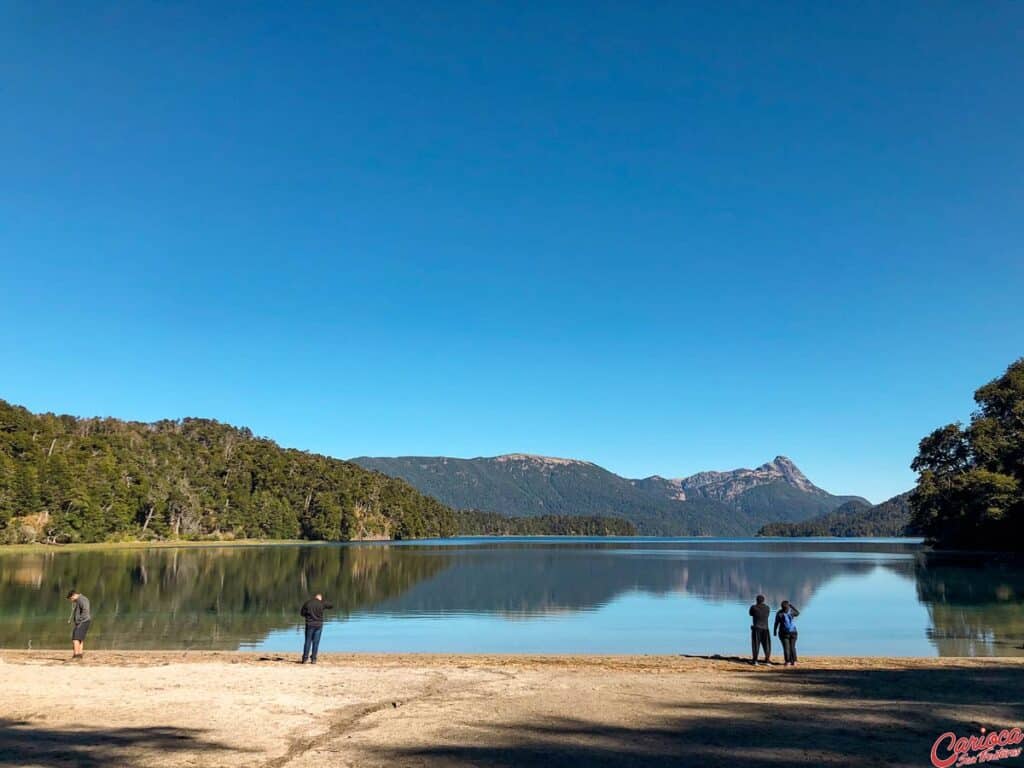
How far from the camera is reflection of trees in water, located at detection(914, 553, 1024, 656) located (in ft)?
104

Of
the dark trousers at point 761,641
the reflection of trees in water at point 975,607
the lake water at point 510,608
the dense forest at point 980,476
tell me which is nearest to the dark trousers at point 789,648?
the dark trousers at point 761,641

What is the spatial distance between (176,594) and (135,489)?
9583 centimetres

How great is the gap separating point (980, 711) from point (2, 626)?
3834 cm

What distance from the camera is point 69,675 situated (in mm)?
19688

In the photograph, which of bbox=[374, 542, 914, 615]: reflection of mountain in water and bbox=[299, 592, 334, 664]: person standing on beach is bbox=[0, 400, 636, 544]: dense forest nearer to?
bbox=[374, 542, 914, 615]: reflection of mountain in water

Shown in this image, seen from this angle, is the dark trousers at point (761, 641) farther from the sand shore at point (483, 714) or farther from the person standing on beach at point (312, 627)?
the person standing on beach at point (312, 627)

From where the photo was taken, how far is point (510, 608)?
4762 centimetres

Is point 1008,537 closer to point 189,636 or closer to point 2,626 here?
point 189,636

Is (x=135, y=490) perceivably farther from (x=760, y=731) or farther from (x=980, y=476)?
(x=760, y=731)

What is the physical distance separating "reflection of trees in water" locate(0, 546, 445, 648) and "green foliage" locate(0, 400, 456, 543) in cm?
2411

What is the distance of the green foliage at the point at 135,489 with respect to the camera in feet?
368

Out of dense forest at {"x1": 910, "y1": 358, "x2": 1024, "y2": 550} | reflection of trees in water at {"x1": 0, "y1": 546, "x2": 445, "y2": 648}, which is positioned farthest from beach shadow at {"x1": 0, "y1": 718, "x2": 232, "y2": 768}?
dense forest at {"x1": 910, "y1": 358, "x2": 1024, "y2": 550}

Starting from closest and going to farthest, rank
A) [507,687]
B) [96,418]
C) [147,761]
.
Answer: [147,761]
[507,687]
[96,418]

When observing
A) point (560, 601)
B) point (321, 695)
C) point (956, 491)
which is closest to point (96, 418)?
point (560, 601)
